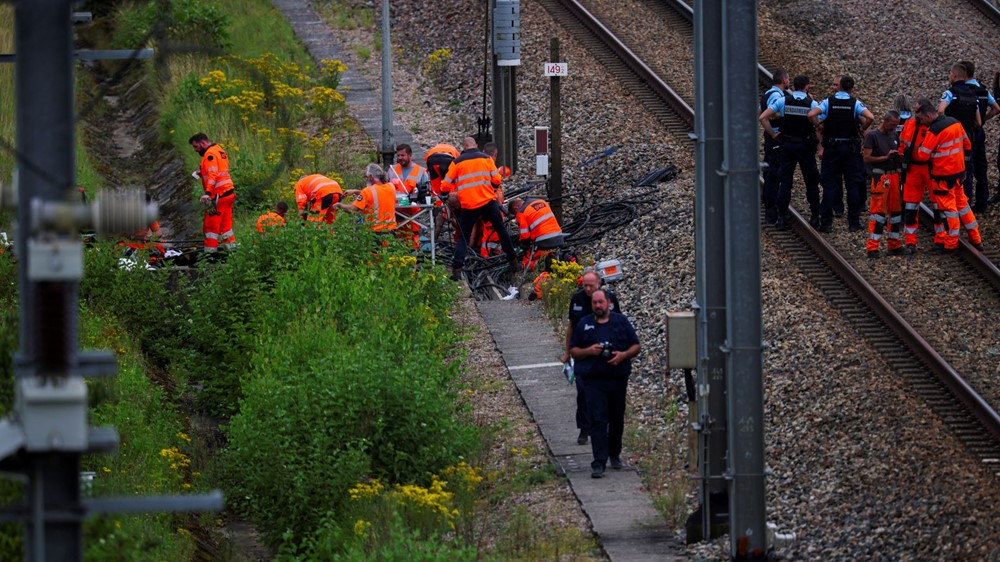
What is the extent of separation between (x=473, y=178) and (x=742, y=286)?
741 centimetres

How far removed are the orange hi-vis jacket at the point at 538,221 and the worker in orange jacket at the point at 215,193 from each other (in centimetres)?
360

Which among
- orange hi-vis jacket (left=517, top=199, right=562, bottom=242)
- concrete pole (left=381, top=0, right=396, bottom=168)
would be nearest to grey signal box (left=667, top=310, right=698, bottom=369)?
orange hi-vis jacket (left=517, top=199, right=562, bottom=242)

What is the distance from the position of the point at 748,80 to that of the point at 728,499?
2.86 meters

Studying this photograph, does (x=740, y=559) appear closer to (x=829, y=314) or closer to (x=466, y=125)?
(x=829, y=314)

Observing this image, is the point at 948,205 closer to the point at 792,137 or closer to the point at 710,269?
the point at 792,137

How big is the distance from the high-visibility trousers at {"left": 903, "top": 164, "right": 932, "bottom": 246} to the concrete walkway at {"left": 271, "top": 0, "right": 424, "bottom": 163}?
8.32 metres

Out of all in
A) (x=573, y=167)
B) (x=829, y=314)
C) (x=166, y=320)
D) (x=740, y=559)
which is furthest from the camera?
(x=573, y=167)

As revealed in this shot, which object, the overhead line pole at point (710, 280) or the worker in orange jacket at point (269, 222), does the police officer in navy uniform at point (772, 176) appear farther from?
the overhead line pole at point (710, 280)

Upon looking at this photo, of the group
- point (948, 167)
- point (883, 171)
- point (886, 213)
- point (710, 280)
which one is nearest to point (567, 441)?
point (710, 280)

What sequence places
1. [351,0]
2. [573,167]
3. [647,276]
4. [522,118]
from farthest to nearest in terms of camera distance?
[351,0] < [522,118] < [573,167] < [647,276]

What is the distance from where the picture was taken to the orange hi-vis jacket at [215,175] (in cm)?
1820

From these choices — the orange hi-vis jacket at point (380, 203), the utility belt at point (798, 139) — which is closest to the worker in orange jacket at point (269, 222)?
the orange hi-vis jacket at point (380, 203)

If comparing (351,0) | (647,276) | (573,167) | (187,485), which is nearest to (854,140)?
(647,276)

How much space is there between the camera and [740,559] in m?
10.0
